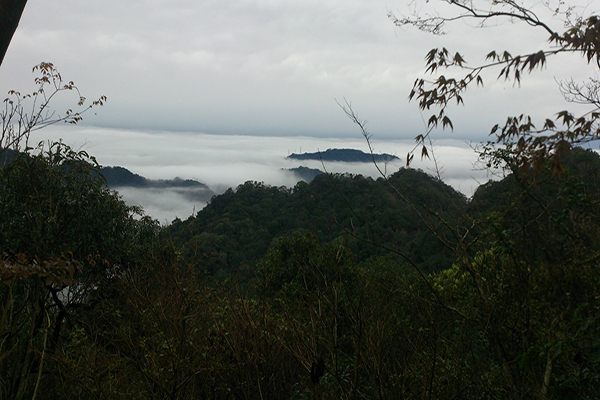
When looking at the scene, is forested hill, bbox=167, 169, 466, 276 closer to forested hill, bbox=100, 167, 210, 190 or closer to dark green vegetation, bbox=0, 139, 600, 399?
forested hill, bbox=100, 167, 210, 190

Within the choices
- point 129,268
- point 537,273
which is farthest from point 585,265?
point 129,268

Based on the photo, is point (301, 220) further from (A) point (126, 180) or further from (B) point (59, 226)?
(A) point (126, 180)

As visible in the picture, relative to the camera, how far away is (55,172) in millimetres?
7121

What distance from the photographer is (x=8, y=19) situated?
7.84 feet

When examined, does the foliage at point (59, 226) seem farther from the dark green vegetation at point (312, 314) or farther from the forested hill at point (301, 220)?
the forested hill at point (301, 220)

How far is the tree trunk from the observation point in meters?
2.36

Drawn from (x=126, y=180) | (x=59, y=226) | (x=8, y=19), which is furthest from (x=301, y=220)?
(x=8, y=19)

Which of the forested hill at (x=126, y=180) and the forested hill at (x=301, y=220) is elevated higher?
the forested hill at (x=126, y=180)

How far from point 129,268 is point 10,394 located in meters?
4.02

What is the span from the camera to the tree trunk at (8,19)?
7.75ft

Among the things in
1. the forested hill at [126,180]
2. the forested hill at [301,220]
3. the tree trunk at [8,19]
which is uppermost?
the tree trunk at [8,19]

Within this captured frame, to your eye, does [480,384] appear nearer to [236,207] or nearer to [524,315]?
[524,315]

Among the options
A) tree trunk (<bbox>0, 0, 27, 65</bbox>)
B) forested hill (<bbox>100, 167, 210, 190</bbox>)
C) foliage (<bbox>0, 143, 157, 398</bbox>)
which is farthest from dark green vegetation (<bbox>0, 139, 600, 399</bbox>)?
forested hill (<bbox>100, 167, 210, 190</bbox>)

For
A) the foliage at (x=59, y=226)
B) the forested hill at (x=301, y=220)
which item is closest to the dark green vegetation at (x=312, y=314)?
the foliage at (x=59, y=226)
